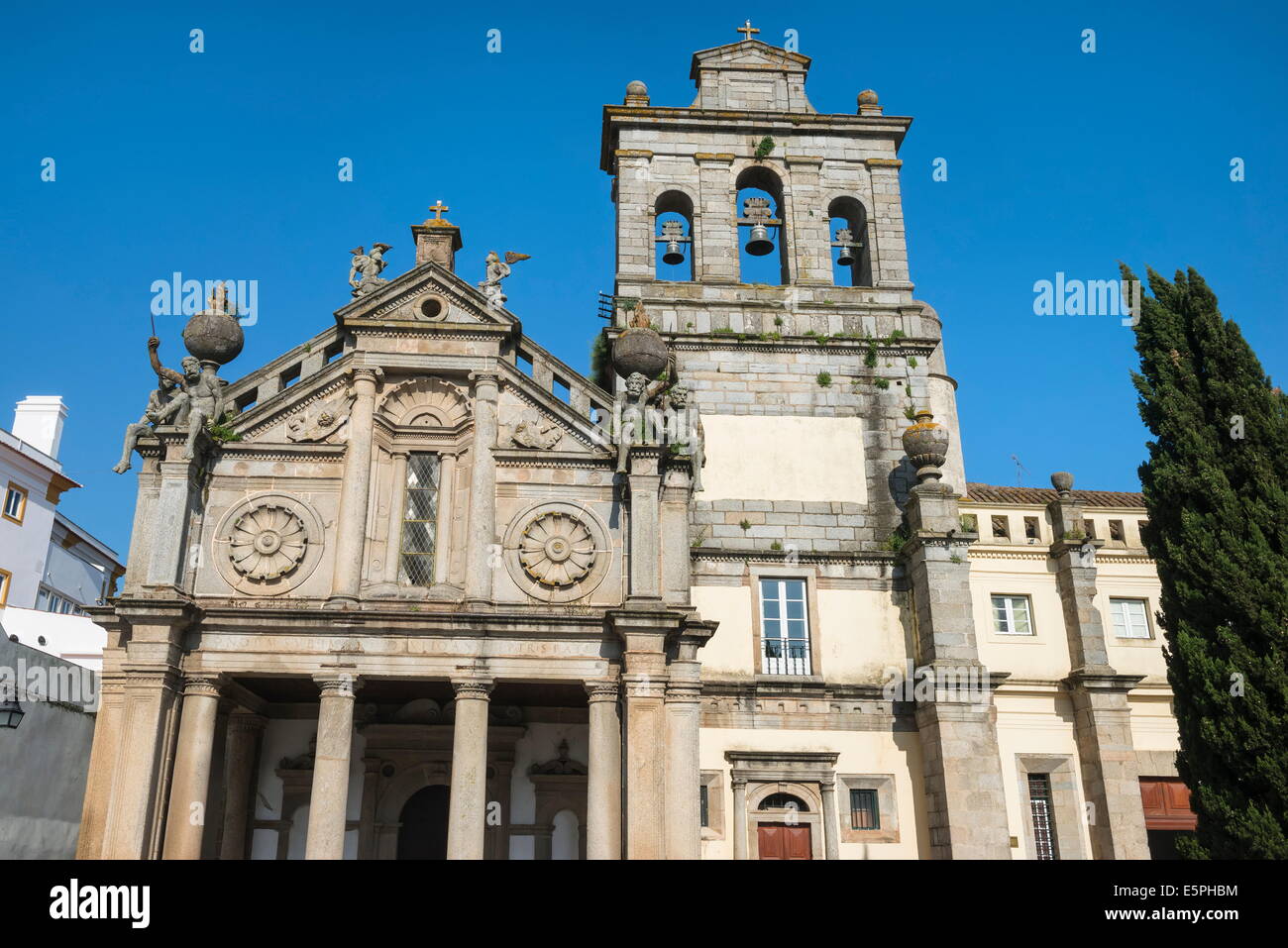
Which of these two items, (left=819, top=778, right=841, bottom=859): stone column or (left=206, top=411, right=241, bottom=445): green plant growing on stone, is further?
(left=819, top=778, right=841, bottom=859): stone column

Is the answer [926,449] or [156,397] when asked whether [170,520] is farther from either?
[926,449]

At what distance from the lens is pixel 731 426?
78.8 ft

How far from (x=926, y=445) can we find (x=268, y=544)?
45.5ft

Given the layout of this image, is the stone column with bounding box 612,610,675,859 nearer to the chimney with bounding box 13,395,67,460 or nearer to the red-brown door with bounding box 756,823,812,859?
A: the red-brown door with bounding box 756,823,812,859

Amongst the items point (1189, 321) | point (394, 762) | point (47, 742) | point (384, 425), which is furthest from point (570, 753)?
point (1189, 321)

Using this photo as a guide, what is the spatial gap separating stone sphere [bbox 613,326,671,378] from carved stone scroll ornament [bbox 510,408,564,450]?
1.74 metres

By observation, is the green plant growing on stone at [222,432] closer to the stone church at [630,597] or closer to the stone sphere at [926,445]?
the stone church at [630,597]

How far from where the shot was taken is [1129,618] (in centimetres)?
2533

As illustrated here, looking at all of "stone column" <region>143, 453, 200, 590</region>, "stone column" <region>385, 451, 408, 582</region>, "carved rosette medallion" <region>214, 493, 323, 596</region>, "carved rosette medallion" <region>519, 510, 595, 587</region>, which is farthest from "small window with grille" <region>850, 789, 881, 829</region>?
"stone column" <region>143, 453, 200, 590</region>

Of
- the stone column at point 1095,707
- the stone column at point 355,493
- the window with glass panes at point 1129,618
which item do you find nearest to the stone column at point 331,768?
the stone column at point 355,493

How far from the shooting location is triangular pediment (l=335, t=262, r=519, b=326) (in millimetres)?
20359

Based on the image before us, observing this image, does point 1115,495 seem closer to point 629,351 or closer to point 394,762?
point 629,351

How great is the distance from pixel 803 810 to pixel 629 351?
9.89 m
